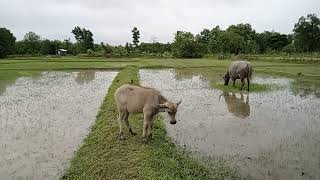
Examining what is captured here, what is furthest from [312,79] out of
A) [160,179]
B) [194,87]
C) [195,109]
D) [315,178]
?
[160,179]

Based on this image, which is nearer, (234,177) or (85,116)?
(234,177)

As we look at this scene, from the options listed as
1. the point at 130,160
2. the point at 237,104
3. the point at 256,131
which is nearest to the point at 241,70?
the point at 237,104

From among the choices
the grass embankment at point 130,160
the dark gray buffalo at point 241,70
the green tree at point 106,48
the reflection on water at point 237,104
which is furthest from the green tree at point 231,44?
the grass embankment at point 130,160

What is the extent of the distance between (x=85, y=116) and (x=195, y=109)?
434cm

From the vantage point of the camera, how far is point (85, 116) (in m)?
13.4

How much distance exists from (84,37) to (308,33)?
49003 mm

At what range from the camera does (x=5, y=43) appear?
63.4 m

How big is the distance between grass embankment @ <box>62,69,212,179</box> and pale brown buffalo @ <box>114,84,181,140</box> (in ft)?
1.72

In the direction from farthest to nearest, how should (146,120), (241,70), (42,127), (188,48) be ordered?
(188,48)
(241,70)
(42,127)
(146,120)

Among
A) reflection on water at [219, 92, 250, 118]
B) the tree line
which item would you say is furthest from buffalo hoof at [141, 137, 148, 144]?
the tree line

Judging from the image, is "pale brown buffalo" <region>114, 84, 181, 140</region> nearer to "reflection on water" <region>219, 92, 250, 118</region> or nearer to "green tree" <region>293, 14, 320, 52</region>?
"reflection on water" <region>219, 92, 250, 118</region>

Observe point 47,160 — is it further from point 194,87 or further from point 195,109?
point 194,87

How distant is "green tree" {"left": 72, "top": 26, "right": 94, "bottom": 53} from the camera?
268ft

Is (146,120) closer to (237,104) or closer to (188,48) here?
(237,104)
